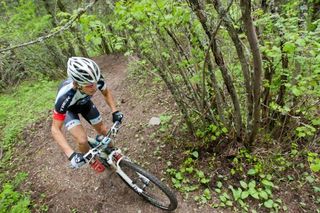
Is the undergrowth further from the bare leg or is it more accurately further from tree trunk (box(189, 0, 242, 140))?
tree trunk (box(189, 0, 242, 140))

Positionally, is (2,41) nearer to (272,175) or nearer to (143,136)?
(143,136)

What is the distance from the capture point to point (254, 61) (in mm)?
3205

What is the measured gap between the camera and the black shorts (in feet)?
14.4

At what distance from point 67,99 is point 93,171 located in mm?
2155

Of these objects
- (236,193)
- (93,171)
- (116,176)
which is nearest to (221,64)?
(236,193)

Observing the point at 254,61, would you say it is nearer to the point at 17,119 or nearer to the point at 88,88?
the point at 88,88

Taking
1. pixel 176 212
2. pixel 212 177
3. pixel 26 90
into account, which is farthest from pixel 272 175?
pixel 26 90

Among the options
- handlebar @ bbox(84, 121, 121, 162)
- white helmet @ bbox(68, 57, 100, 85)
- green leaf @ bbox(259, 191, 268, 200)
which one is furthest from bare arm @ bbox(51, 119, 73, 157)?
green leaf @ bbox(259, 191, 268, 200)

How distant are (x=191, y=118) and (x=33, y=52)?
30.3 feet

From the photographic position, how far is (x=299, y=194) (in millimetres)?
4555

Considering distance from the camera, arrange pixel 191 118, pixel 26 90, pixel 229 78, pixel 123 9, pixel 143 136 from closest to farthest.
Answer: pixel 123 9 < pixel 229 78 < pixel 191 118 < pixel 143 136 < pixel 26 90

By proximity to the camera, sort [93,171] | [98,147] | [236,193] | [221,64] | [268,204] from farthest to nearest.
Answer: [93,171] < [236,193] < [268,204] < [98,147] < [221,64]

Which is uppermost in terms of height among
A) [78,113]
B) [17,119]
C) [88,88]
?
[88,88]

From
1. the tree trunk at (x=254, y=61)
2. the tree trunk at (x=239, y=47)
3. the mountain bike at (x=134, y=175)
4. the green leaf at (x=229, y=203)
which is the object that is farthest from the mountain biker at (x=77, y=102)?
the green leaf at (x=229, y=203)
